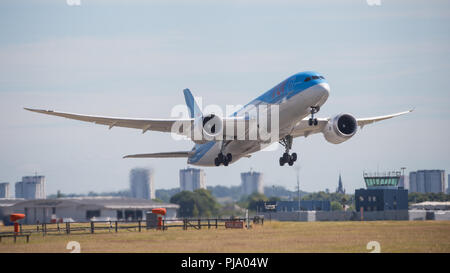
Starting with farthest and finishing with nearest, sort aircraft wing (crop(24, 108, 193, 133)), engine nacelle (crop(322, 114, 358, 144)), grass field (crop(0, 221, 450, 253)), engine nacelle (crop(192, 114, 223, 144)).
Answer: engine nacelle (crop(322, 114, 358, 144)) < engine nacelle (crop(192, 114, 223, 144)) < aircraft wing (crop(24, 108, 193, 133)) < grass field (crop(0, 221, 450, 253))

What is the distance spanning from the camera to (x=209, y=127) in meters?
42.8

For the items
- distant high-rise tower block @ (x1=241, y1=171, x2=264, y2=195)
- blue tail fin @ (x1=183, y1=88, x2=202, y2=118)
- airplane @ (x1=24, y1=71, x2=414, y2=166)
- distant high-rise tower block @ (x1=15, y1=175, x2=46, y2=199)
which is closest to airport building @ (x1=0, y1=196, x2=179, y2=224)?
distant high-rise tower block @ (x1=15, y1=175, x2=46, y2=199)

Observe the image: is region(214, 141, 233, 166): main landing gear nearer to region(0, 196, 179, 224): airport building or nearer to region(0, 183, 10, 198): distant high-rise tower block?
region(0, 196, 179, 224): airport building

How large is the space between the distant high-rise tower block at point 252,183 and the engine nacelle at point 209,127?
54.9 ft

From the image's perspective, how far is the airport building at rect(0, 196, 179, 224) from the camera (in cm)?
Result: 6539

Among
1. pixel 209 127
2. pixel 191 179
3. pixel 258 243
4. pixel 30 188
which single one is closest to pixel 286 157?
pixel 209 127

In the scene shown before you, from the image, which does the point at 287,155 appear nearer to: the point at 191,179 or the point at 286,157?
the point at 286,157

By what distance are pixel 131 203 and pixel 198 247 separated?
1614 inches

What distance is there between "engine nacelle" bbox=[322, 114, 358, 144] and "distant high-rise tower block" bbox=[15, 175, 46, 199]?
1303 inches

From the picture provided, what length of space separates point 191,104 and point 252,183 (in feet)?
34.1

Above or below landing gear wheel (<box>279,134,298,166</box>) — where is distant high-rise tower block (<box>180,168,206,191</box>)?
below

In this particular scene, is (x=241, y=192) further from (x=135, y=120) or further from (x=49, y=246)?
(x=49, y=246)

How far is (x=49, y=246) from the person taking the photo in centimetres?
3212
